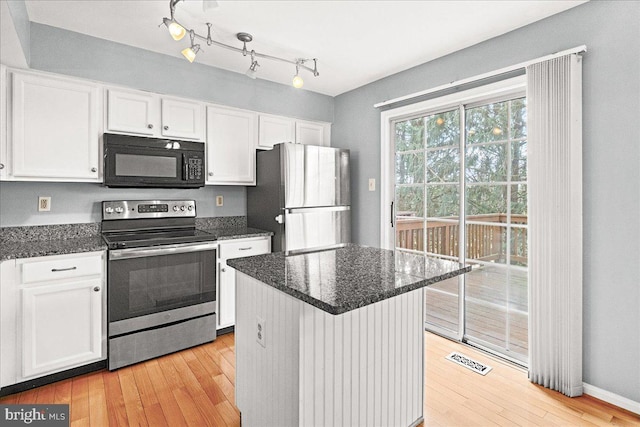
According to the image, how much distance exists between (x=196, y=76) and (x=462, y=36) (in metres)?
2.23

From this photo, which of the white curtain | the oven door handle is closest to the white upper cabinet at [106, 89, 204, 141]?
the oven door handle

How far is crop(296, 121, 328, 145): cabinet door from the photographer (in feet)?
12.4

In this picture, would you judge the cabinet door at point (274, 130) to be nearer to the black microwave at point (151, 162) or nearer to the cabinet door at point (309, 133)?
the cabinet door at point (309, 133)

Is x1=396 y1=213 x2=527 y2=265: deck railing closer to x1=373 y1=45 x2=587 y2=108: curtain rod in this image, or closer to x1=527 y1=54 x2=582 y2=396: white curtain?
x1=527 y1=54 x2=582 y2=396: white curtain

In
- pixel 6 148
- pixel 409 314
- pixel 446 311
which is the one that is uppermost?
pixel 6 148

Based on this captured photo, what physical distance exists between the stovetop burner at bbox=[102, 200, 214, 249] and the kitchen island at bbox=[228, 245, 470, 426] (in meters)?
1.16

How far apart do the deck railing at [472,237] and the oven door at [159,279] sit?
5.97 feet

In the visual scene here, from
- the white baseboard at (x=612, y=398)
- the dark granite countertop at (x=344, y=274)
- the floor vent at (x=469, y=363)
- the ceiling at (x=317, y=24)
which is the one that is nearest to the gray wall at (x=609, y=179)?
the white baseboard at (x=612, y=398)

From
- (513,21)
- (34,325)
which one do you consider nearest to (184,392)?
(34,325)

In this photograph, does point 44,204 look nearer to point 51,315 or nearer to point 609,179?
point 51,315

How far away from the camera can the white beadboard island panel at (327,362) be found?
1.34 metres

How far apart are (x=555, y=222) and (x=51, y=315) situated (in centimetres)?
327

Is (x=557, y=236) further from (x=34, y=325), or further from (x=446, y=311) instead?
(x=34, y=325)

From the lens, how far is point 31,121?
2355 mm
